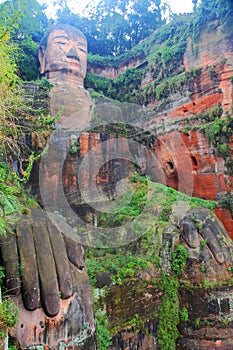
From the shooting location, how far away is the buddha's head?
17.9 metres

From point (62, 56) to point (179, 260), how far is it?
14688 millimetres

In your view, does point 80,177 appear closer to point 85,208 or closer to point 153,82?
point 85,208

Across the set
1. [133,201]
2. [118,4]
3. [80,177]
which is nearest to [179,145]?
[133,201]

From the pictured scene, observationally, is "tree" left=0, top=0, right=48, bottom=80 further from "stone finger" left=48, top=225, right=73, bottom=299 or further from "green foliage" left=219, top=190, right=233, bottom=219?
"stone finger" left=48, top=225, right=73, bottom=299

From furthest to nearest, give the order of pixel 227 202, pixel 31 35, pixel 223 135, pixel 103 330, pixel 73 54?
pixel 31 35 < pixel 73 54 < pixel 223 135 < pixel 227 202 < pixel 103 330

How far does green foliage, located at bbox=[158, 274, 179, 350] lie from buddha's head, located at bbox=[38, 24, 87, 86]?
13797 millimetres

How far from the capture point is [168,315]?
8.34 metres

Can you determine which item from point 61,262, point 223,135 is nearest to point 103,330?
point 61,262

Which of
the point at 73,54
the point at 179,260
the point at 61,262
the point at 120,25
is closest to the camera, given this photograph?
the point at 61,262

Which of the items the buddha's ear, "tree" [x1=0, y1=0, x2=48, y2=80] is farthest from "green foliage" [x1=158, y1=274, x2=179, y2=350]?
the buddha's ear

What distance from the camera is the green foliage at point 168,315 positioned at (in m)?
8.19

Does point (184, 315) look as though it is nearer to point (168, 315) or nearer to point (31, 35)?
point (168, 315)

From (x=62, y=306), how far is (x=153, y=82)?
18425mm

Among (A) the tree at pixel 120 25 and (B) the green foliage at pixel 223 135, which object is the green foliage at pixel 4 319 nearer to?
(B) the green foliage at pixel 223 135
